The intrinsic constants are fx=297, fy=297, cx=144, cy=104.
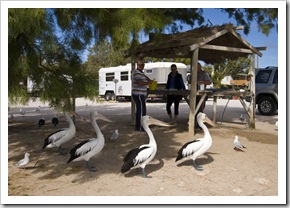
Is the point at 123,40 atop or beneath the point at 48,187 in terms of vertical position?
atop

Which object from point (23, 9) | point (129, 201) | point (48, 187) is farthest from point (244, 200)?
point (23, 9)

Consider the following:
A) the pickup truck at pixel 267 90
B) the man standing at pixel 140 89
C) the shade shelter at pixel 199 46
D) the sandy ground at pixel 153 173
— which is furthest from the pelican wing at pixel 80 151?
the pickup truck at pixel 267 90

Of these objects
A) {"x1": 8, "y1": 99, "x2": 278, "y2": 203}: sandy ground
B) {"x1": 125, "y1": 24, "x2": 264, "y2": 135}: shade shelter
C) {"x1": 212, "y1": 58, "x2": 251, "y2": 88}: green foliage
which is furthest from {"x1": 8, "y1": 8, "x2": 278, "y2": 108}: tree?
{"x1": 212, "y1": 58, "x2": 251, "y2": 88}: green foliage

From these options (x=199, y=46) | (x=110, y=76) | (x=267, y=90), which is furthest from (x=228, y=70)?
(x=199, y=46)

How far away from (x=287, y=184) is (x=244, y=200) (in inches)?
27.3

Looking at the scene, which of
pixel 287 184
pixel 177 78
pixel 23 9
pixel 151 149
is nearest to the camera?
pixel 23 9

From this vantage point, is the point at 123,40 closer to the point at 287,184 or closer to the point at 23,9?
the point at 23,9

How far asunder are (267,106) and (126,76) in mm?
10967

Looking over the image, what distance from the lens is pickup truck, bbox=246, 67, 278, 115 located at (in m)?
12.3

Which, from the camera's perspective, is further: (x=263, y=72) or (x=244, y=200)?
(x=263, y=72)

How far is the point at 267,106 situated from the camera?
12.5m

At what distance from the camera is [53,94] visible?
3.92 m

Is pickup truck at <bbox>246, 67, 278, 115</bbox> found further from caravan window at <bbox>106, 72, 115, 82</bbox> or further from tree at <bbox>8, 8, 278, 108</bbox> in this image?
caravan window at <bbox>106, 72, 115, 82</bbox>

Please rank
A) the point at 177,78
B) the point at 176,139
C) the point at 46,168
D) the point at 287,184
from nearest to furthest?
1. the point at 287,184
2. the point at 46,168
3. the point at 176,139
4. the point at 177,78
